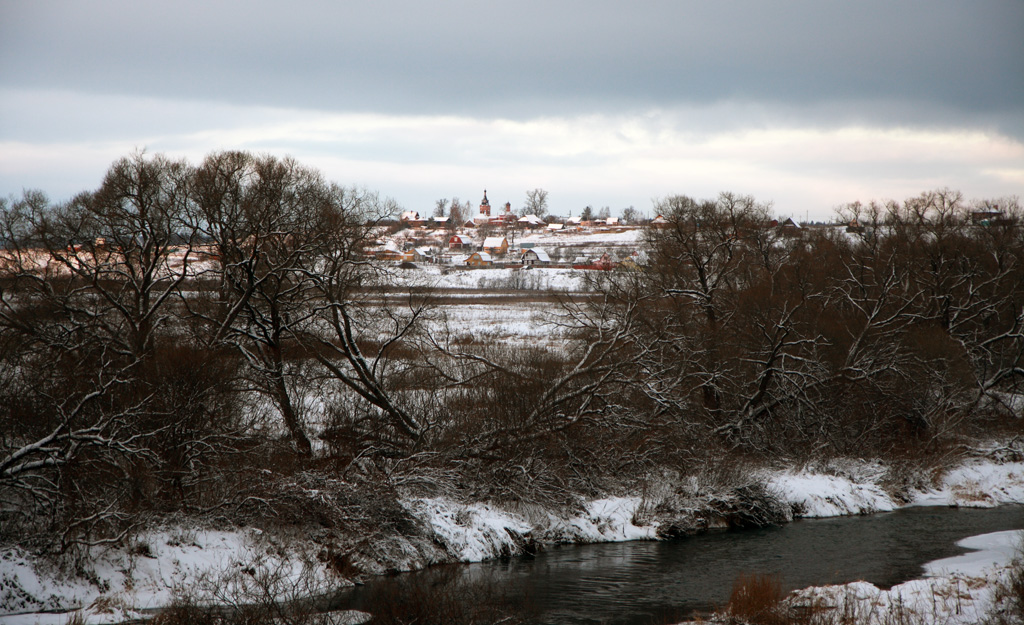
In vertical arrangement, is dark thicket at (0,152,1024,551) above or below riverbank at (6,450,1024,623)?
above

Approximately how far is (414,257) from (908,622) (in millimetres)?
46622

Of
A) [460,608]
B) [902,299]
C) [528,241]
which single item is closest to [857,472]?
[902,299]

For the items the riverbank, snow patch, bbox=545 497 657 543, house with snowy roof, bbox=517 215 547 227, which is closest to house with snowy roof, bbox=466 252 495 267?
house with snowy roof, bbox=517 215 547 227

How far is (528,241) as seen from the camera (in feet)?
502

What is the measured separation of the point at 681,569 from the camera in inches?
631

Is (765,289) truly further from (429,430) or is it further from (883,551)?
(429,430)

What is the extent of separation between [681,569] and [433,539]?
5473mm

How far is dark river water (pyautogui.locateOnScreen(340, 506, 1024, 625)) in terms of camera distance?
13.2m

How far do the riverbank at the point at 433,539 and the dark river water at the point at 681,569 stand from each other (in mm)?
635

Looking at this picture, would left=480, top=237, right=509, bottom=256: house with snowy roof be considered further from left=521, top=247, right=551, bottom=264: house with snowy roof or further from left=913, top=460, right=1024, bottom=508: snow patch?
left=913, top=460, right=1024, bottom=508: snow patch

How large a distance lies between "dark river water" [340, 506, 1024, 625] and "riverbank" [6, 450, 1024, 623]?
63 cm

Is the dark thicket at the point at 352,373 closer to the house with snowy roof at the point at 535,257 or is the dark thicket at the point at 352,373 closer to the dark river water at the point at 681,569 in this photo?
the dark river water at the point at 681,569

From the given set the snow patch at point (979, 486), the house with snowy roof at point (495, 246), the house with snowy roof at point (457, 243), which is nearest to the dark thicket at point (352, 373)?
the snow patch at point (979, 486)

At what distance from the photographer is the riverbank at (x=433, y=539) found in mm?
12367
